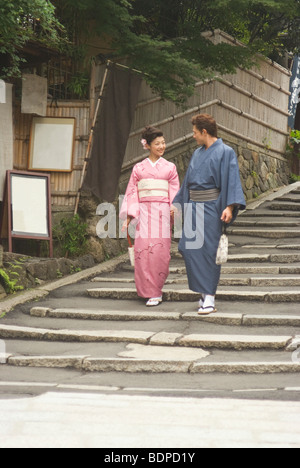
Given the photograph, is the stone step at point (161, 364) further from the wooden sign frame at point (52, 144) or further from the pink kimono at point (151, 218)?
the wooden sign frame at point (52, 144)

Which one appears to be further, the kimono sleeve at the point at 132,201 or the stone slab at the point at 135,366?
the kimono sleeve at the point at 132,201

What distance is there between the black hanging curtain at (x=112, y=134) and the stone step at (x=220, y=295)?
9.45 ft

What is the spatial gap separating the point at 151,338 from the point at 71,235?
501 cm

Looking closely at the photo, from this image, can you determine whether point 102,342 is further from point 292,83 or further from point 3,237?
point 292,83

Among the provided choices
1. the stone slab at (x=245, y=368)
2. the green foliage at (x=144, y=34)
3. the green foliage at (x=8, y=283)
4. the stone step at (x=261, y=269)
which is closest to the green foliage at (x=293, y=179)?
the green foliage at (x=144, y=34)

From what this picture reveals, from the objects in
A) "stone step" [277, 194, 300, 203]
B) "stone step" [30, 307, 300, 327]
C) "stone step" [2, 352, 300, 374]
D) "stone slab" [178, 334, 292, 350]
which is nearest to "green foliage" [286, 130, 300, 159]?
"stone step" [277, 194, 300, 203]

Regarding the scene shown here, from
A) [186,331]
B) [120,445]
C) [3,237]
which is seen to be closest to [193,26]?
[3,237]

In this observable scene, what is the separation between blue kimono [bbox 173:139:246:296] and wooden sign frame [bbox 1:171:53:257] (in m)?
3.75

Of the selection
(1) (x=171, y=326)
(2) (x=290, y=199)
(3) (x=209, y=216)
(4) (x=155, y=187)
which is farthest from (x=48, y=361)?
(2) (x=290, y=199)

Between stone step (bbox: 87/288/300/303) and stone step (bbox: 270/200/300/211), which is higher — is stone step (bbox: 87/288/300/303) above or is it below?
below

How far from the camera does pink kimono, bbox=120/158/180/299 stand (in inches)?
373

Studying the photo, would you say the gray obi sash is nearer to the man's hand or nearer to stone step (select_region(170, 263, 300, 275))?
the man's hand

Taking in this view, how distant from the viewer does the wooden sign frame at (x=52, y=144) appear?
12531 mm
